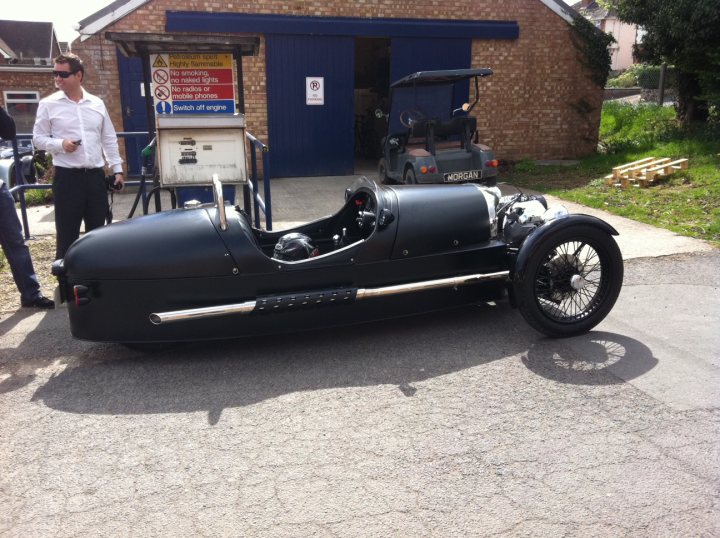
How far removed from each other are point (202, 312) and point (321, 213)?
221 inches

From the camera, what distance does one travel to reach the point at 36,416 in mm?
3488

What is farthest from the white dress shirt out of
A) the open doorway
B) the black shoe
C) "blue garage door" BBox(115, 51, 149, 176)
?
the open doorway

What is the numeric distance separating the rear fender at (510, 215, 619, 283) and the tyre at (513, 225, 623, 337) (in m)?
0.03

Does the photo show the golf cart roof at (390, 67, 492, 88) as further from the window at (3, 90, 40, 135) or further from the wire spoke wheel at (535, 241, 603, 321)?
the window at (3, 90, 40, 135)

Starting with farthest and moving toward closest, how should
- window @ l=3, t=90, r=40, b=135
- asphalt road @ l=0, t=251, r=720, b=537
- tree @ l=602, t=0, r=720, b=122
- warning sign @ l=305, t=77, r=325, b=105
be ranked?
1. window @ l=3, t=90, r=40, b=135
2. warning sign @ l=305, t=77, r=325, b=105
3. tree @ l=602, t=0, r=720, b=122
4. asphalt road @ l=0, t=251, r=720, b=537

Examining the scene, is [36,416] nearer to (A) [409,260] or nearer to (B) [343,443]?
(B) [343,443]

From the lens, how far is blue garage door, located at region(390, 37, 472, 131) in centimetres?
1296

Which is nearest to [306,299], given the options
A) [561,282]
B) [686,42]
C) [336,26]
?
[561,282]

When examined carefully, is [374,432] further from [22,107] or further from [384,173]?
[22,107]

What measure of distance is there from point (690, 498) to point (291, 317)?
2364mm

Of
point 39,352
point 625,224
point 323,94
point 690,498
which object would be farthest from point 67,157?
point 323,94

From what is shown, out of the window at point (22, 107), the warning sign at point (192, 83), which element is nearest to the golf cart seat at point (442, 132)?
the warning sign at point (192, 83)

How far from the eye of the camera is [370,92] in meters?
17.2

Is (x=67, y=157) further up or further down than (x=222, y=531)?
further up
